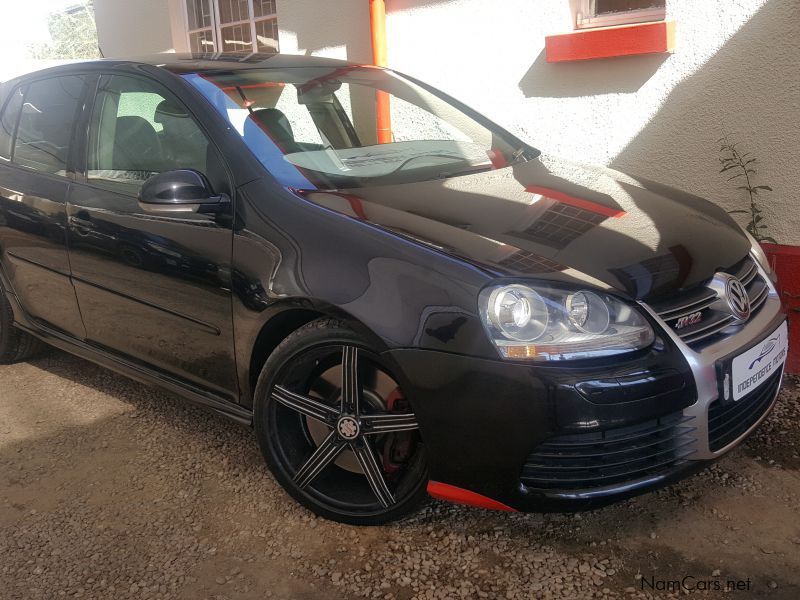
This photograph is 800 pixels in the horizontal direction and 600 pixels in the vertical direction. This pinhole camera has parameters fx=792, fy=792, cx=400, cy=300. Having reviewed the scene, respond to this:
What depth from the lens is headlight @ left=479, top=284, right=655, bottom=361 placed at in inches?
84.4

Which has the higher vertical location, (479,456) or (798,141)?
(798,141)

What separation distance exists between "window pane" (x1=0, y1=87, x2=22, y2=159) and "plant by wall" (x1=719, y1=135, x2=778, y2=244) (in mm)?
3493

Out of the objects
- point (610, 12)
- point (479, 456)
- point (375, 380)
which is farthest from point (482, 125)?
point (479, 456)

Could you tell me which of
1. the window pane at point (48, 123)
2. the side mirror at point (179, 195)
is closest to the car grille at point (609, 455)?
the side mirror at point (179, 195)

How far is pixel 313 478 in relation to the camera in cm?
267

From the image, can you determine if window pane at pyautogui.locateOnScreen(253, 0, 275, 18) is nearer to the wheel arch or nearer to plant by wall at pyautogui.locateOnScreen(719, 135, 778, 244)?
plant by wall at pyautogui.locateOnScreen(719, 135, 778, 244)

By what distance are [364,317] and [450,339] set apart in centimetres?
28

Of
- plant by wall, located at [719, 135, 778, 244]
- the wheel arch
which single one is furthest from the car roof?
plant by wall, located at [719, 135, 778, 244]

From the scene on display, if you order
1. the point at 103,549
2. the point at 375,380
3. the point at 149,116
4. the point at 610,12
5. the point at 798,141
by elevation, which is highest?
the point at 610,12

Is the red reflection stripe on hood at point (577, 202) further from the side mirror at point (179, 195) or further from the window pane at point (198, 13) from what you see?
the window pane at point (198, 13)

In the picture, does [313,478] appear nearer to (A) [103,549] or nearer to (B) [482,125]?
(A) [103,549]

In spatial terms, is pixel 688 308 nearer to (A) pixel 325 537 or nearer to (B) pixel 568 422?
(B) pixel 568 422

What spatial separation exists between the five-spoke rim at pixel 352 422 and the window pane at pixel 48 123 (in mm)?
1654

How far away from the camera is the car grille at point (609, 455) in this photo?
2.18 m
